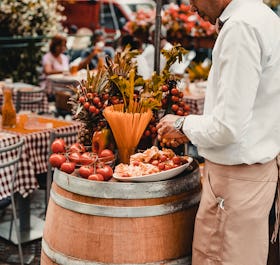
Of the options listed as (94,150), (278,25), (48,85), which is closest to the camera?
(278,25)

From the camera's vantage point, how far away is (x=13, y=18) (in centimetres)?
997

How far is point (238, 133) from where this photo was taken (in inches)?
87.3

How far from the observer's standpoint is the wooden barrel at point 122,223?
244cm

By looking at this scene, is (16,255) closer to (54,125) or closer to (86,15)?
(54,125)

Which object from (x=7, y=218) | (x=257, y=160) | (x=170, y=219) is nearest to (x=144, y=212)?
(x=170, y=219)

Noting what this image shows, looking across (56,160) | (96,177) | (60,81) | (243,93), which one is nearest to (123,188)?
(96,177)

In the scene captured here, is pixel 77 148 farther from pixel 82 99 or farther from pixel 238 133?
pixel 238 133

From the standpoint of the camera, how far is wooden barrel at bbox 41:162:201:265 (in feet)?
8.01

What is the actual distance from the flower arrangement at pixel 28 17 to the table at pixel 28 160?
5028mm

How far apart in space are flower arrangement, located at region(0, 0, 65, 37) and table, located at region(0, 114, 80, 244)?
5.03 meters

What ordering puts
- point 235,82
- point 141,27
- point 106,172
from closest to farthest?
point 235,82, point 106,172, point 141,27

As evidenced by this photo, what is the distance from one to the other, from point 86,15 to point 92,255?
1406cm

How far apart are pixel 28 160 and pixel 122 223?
2523 mm

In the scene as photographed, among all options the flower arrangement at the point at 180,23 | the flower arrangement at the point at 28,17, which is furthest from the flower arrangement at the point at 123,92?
the flower arrangement at the point at 28,17
